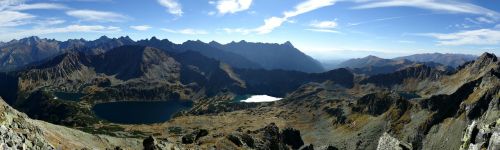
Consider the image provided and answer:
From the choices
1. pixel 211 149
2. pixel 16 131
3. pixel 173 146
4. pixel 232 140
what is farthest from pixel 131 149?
pixel 16 131

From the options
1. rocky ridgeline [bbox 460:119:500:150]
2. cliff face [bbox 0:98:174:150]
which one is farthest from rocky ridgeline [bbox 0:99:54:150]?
rocky ridgeline [bbox 460:119:500:150]

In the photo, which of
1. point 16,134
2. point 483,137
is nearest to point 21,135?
point 16,134

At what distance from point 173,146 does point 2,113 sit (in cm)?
5331

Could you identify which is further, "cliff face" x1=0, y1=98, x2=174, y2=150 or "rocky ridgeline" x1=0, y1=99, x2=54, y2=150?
"cliff face" x1=0, y1=98, x2=174, y2=150

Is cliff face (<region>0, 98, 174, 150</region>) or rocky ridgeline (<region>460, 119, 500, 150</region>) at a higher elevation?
cliff face (<region>0, 98, 174, 150</region>)

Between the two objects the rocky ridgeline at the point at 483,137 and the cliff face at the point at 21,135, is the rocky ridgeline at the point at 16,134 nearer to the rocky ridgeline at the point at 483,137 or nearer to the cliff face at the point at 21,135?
the cliff face at the point at 21,135

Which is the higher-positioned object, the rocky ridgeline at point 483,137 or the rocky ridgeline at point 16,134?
the rocky ridgeline at point 16,134

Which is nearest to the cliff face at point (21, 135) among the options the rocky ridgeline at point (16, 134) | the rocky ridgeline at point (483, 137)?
the rocky ridgeline at point (16, 134)

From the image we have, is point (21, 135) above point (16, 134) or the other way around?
the other way around

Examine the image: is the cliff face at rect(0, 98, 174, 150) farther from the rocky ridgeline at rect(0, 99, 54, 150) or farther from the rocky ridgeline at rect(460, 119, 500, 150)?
the rocky ridgeline at rect(460, 119, 500, 150)

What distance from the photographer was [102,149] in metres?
94.7

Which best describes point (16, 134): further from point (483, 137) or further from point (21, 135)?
point (483, 137)

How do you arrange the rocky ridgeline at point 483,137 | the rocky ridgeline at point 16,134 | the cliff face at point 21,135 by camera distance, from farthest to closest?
the rocky ridgeline at point 483,137, the cliff face at point 21,135, the rocky ridgeline at point 16,134

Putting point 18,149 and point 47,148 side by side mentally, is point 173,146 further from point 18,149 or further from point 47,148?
point 18,149
